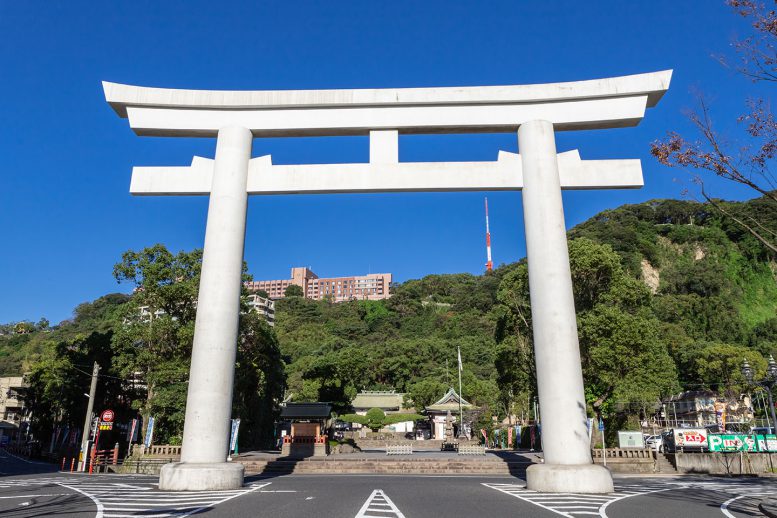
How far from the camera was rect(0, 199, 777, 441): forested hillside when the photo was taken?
2323 cm

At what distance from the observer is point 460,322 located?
253 ft

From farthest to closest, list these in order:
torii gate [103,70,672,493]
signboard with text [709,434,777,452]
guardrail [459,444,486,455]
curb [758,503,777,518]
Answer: guardrail [459,444,486,455], signboard with text [709,434,777,452], torii gate [103,70,672,493], curb [758,503,777,518]

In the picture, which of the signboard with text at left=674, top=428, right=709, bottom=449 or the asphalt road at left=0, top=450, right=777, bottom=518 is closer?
the asphalt road at left=0, top=450, right=777, bottom=518

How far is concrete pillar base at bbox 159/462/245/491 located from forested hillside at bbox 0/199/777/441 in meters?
10.2

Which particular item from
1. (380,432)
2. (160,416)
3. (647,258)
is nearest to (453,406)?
(380,432)

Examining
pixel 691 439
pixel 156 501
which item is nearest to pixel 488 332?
pixel 691 439

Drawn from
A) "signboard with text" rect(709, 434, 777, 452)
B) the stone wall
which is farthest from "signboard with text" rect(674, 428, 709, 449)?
the stone wall

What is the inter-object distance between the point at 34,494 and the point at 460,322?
6977 cm

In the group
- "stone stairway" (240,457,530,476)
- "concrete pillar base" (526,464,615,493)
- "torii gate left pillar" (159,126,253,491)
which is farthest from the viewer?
"stone stairway" (240,457,530,476)

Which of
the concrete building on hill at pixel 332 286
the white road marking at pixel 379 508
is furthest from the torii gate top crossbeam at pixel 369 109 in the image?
the concrete building on hill at pixel 332 286

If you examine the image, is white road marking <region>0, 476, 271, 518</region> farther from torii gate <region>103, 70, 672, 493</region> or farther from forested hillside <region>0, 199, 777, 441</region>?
forested hillside <region>0, 199, 777, 441</region>

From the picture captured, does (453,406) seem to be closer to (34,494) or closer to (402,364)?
(402,364)

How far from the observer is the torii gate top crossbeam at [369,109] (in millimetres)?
11688

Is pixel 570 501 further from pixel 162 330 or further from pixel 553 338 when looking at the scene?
pixel 162 330
